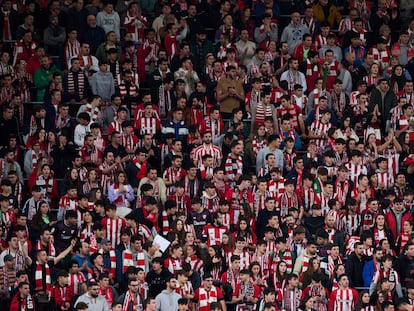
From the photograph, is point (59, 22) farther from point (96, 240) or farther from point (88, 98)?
point (96, 240)

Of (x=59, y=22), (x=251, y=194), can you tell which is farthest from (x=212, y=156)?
(x=59, y=22)

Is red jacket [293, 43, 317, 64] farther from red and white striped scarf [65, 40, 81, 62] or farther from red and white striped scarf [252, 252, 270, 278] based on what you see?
red and white striped scarf [252, 252, 270, 278]

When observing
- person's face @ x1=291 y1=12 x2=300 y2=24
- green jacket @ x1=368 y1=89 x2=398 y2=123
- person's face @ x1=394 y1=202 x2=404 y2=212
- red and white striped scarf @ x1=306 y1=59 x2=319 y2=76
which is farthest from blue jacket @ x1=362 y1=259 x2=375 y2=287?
person's face @ x1=291 y1=12 x2=300 y2=24

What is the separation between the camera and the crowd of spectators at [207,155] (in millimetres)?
25781

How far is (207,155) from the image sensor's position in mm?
28312

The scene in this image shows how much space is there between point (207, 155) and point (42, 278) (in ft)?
13.9

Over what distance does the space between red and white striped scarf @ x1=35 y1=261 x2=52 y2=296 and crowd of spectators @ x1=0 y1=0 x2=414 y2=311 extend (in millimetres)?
28

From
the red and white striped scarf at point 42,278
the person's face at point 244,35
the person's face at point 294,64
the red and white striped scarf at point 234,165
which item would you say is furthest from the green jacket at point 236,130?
the red and white striped scarf at point 42,278

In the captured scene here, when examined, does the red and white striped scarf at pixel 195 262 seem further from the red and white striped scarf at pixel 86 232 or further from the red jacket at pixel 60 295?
the red jacket at pixel 60 295

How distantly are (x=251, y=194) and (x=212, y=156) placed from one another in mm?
1190

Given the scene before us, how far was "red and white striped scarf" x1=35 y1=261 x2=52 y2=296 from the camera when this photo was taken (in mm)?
25578

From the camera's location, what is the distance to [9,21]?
31984 mm

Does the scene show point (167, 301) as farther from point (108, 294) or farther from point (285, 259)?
point (285, 259)

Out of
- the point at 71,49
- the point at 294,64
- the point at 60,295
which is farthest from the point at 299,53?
the point at 60,295
